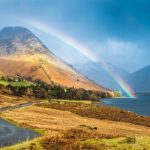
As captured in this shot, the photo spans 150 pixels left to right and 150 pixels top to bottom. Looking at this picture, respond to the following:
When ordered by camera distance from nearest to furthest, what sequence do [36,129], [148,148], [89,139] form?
[148,148], [89,139], [36,129]

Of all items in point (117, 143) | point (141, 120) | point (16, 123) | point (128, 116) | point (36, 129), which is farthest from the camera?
point (128, 116)

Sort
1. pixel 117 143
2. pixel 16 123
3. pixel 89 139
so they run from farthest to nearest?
pixel 16 123
pixel 89 139
pixel 117 143

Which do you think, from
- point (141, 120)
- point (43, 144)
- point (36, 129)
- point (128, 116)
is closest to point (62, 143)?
point (43, 144)

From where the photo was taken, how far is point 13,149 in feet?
103

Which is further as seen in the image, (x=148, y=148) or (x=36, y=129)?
(x=36, y=129)

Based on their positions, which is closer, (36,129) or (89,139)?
(89,139)

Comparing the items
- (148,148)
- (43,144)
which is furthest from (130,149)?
(43,144)

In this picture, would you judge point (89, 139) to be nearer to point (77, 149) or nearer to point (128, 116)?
point (77, 149)

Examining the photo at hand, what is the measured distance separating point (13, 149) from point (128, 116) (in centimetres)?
13657

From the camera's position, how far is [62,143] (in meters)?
33.0

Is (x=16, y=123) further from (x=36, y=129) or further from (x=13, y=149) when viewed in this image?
(x=13, y=149)

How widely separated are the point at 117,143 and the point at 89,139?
3227 millimetres

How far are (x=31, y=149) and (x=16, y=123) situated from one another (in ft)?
236

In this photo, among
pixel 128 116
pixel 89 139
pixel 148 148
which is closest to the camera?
pixel 148 148
